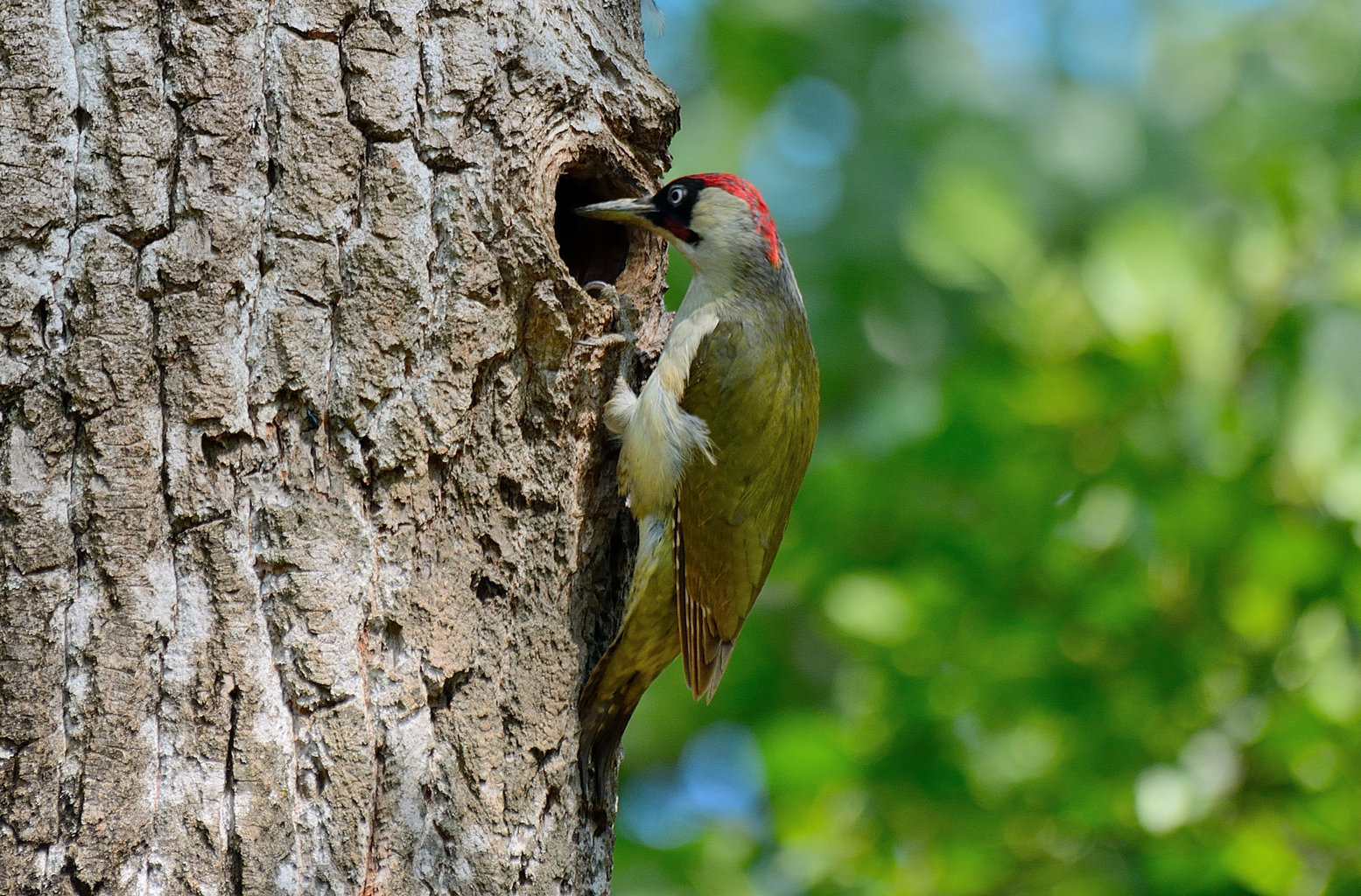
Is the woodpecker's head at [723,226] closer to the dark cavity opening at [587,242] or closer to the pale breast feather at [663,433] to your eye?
the dark cavity opening at [587,242]

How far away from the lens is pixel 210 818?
1.90 m

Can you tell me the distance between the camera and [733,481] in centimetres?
311

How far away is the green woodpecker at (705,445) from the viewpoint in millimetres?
2729

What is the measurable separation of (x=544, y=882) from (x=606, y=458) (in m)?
0.93

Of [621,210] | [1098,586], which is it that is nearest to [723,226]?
[621,210]

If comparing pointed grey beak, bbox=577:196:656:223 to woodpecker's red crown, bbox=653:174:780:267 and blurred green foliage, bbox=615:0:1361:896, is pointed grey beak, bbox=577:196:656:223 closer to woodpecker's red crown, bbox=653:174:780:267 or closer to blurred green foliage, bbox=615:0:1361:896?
woodpecker's red crown, bbox=653:174:780:267

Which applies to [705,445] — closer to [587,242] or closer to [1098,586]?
[587,242]

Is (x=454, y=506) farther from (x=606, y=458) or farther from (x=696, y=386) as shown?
(x=696, y=386)

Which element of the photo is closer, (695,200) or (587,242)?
(587,242)

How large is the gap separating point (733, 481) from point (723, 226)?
838mm

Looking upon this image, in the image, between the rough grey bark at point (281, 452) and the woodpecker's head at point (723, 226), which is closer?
the rough grey bark at point (281, 452)

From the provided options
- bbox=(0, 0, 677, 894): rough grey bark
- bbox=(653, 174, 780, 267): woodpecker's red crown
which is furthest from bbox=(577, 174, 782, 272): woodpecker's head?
bbox=(0, 0, 677, 894): rough grey bark

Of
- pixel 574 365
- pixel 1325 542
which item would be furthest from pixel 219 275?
pixel 1325 542

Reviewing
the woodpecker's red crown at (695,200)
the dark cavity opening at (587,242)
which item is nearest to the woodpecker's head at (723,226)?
the woodpecker's red crown at (695,200)
